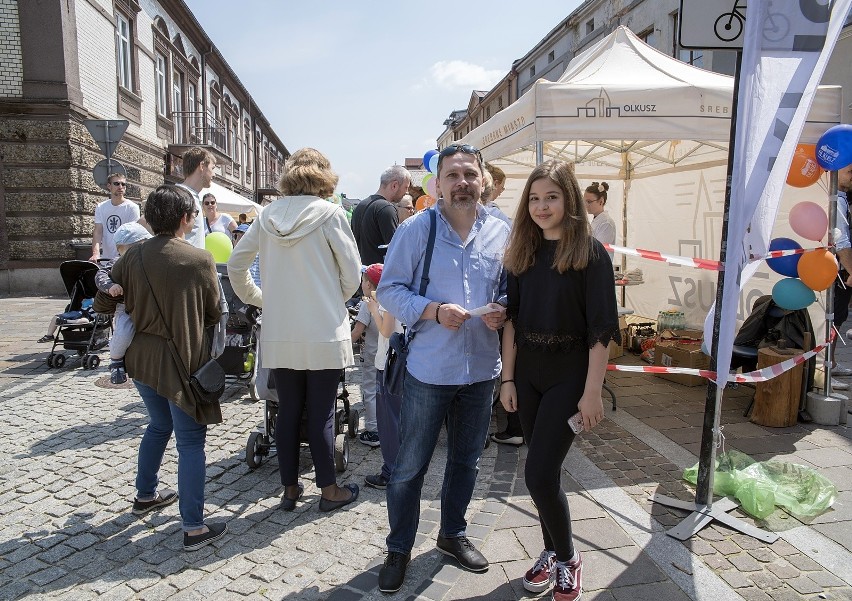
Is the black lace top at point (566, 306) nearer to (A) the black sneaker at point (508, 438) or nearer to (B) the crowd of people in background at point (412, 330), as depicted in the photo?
(B) the crowd of people in background at point (412, 330)

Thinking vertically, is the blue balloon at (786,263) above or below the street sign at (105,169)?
below

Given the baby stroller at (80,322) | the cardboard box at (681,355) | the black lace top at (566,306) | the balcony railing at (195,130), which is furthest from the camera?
the balcony railing at (195,130)

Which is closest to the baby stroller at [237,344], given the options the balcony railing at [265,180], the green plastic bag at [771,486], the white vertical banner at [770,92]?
the green plastic bag at [771,486]

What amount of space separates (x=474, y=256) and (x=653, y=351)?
5100 millimetres

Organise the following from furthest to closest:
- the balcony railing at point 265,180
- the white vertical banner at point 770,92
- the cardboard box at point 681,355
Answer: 1. the balcony railing at point 265,180
2. the cardboard box at point 681,355
3. the white vertical banner at point 770,92

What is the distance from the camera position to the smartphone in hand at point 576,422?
241 centimetres

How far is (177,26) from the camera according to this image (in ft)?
72.3

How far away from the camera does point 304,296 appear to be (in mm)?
3264

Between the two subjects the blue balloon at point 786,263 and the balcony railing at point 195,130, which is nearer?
the blue balloon at point 786,263

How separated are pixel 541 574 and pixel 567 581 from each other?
0.45 ft

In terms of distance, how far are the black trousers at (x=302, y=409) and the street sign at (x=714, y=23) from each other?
8.74 feet

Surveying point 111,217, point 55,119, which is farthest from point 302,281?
point 55,119

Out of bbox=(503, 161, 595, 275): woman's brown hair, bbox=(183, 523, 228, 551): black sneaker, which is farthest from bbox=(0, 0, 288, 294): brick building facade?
bbox=(503, 161, 595, 275): woman's brown hair

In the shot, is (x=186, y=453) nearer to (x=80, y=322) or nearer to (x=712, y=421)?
(x=712, y=421)
